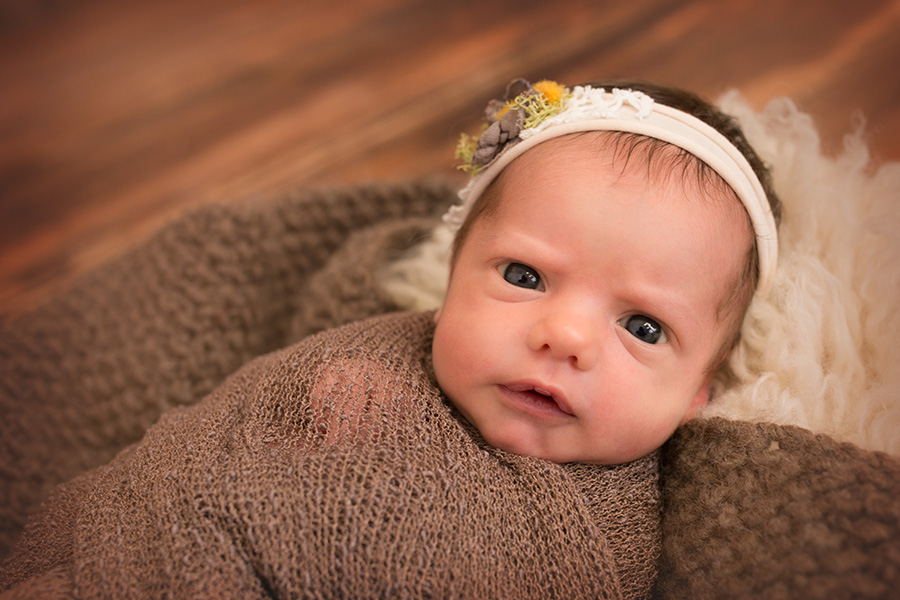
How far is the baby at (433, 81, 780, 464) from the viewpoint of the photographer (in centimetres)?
83

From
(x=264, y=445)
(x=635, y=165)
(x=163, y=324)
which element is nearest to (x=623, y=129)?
(x=635, y=165)

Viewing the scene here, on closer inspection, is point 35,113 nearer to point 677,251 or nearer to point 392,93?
point 392,93

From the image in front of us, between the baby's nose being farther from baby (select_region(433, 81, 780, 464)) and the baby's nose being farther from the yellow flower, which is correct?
the yellow flower

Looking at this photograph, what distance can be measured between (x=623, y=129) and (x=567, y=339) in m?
0.31

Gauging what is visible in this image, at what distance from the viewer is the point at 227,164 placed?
5.83ft

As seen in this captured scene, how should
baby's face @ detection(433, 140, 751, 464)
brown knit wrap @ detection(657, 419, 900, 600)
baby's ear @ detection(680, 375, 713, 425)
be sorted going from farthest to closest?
baby's ear @ detection(680, 375, 713, 425), baby's face @ detection(433, 140, 751, 464), brown knit wrap @ detection(657, 419, 900, 600)

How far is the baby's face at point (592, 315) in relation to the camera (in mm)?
826

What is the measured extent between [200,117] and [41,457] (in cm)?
102

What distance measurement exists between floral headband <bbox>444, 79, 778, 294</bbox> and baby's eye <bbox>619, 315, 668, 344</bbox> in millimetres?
205

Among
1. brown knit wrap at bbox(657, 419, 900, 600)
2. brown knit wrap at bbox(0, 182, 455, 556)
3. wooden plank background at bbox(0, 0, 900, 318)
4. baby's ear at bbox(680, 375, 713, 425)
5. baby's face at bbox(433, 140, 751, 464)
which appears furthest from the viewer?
wooden plank background at bbox(0, 0, 900, 318)

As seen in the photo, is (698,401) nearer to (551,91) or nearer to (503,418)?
(503,418)

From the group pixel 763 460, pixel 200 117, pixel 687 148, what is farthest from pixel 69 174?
pixel 763 460

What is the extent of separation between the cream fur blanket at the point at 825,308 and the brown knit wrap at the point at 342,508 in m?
0.19

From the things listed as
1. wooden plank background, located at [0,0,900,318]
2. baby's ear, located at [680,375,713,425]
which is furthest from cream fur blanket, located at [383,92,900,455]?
wooden plank background, located at [0,0,900,318]
